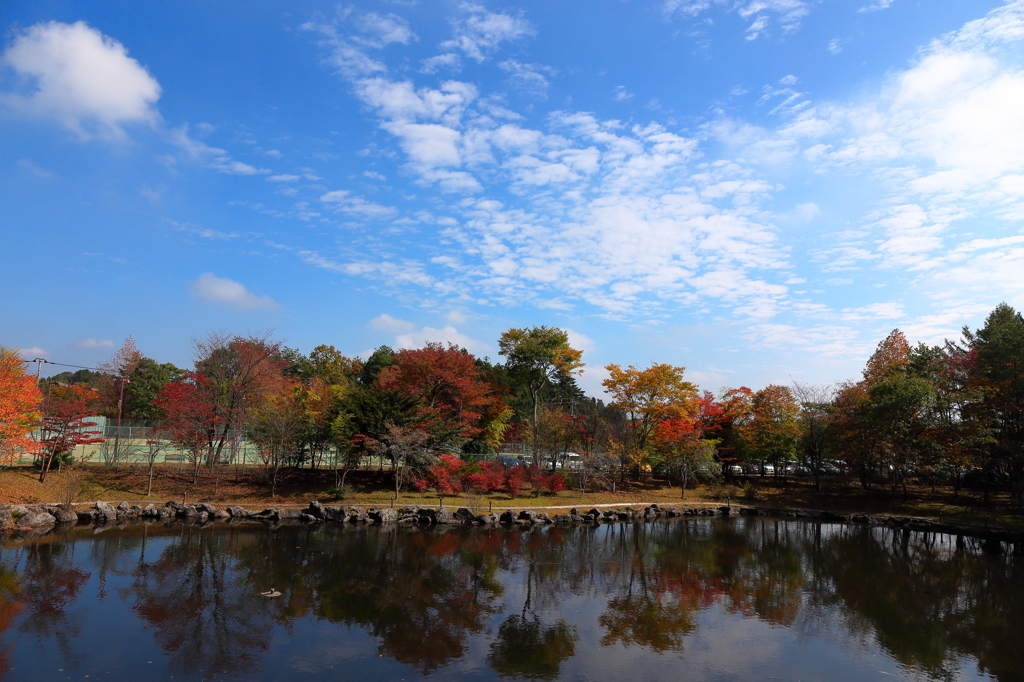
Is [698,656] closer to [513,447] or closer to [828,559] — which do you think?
[828,559]

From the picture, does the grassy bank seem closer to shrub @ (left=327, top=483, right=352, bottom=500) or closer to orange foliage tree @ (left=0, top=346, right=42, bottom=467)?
shrub @ (left=327, top=483, right=352, bottom=500)

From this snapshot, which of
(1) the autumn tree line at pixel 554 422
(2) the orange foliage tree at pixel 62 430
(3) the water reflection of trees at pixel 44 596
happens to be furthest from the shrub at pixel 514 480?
(2) the orange foliage tree at pixel 62 430

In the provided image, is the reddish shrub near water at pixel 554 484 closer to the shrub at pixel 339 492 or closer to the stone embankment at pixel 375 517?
the stone embankment at pixel 375 517

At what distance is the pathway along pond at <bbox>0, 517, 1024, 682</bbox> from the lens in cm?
1013

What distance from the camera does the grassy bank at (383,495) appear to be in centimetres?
2555

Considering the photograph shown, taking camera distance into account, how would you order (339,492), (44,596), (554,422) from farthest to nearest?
(554,422) → (339,492) → (44,596)

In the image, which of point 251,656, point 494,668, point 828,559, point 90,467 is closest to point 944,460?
point 828,559

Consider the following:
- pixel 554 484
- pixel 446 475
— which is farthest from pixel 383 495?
pixel 554 484

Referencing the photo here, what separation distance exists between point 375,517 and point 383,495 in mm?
3688

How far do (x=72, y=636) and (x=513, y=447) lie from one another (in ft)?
117

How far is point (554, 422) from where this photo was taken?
125 ft

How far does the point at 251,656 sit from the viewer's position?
10047 mm

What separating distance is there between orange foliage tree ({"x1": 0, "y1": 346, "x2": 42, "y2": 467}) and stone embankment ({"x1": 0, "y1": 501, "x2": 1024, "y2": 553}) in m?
3.69

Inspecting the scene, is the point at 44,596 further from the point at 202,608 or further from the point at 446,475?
the point at 446,475
